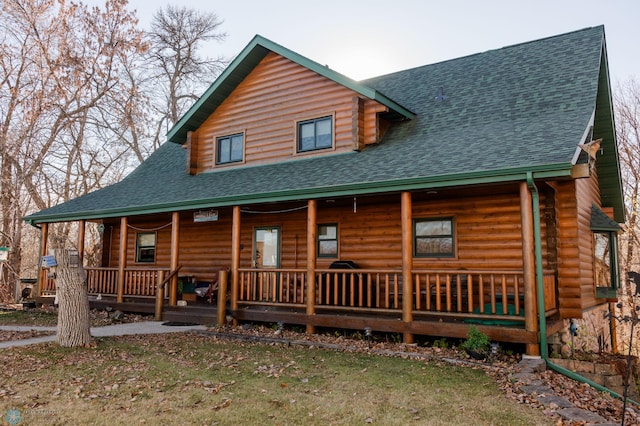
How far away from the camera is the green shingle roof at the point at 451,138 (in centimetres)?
896

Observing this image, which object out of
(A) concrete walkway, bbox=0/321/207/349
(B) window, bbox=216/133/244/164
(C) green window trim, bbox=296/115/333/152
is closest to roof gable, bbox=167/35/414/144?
(B) window, bbox=216/133/244/164

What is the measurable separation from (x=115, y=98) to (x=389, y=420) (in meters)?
26.4

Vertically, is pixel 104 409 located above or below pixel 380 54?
below

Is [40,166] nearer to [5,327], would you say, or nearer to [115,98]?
[115,98]

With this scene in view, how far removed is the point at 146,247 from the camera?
17234 mm

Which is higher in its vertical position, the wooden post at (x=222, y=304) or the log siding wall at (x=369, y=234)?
the log siding wall at (x=369, y=234)

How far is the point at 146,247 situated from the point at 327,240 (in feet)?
25.1

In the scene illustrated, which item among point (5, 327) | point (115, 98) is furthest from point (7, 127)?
point (5, 327)

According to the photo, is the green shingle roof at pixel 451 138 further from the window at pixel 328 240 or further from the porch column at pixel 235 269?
the window at pixel 328 240

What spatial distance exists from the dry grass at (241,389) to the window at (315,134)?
20.8ft

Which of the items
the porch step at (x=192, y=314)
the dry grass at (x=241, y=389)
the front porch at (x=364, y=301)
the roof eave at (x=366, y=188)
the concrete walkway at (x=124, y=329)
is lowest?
the dry grass at (x=241, y=389)

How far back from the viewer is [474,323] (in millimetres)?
8922

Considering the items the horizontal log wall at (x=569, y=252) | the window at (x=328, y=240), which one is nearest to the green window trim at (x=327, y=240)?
the window at (x=328, y=240)

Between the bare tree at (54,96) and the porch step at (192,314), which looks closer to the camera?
the porch step at (192,314)
